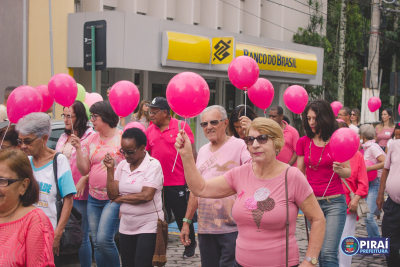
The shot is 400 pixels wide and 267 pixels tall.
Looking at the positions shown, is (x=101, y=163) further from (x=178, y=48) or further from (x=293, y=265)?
(x=178, y=48)

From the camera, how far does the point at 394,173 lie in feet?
17.8

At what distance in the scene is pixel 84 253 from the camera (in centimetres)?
541

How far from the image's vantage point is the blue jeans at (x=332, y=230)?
4789 mm

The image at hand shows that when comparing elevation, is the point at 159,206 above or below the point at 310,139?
below

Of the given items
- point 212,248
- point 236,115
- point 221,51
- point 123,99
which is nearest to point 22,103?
point 123,99

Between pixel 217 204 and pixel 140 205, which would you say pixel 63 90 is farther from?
pixel 217 204

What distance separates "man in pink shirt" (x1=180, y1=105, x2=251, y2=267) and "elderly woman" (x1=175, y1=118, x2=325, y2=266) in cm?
88

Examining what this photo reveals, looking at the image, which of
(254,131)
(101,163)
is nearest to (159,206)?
(101,163)

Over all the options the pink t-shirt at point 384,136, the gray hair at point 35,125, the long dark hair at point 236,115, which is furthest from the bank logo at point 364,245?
the pink t-shirt at point 384,136

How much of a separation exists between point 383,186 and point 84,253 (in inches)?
142

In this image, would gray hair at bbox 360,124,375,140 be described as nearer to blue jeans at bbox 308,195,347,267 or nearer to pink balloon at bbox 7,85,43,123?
blue jeans at bbox 308,195,347,267

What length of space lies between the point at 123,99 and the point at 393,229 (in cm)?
366

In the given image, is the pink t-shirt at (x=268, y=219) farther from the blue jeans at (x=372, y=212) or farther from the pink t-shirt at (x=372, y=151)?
the pink t-shirt at (x=372, y=151)

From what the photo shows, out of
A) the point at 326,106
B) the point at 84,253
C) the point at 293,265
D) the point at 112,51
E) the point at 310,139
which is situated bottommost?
the point at 84,253
